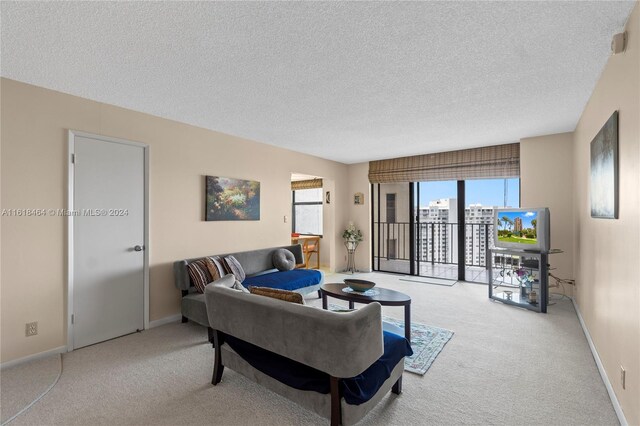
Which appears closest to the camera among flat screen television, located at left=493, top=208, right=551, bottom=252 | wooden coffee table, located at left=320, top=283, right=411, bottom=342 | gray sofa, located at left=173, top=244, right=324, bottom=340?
wooden coffee table, located at left=320, top=283, right=411, bottom=342

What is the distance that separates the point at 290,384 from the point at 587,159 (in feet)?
11.7

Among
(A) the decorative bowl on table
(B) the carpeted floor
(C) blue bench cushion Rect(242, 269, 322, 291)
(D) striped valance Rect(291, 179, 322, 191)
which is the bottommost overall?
(B) the carpeted floor

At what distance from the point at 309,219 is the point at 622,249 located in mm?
6092

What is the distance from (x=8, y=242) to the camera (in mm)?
2463

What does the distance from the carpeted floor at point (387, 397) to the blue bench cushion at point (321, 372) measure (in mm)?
281

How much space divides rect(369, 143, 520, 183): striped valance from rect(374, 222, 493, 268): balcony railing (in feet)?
3.26

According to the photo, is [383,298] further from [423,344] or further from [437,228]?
[437,228]

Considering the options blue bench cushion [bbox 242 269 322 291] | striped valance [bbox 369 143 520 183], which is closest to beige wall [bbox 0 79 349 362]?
blue bench cushion [bbox 242 269 322 291]

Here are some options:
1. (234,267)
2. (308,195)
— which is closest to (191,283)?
(234,267)

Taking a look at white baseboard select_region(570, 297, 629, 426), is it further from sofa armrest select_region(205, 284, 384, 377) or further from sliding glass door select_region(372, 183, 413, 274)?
sliding glass door select_region(372, 183, 413, 274)

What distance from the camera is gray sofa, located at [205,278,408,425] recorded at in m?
1.58

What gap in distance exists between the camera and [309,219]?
297 inches

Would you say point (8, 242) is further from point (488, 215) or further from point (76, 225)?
point (488, 215)

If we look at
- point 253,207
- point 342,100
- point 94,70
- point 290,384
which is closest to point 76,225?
point 94,70
